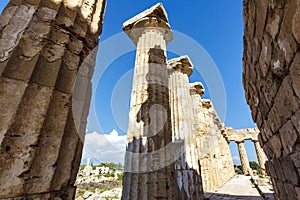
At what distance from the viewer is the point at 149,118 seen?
4.17 metres

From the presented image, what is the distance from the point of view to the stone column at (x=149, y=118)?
3510mm

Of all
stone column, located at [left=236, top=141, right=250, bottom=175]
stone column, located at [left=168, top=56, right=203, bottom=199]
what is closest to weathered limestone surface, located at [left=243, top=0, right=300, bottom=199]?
stone column, located at [left=168, top=56, right=203, bottom=199]

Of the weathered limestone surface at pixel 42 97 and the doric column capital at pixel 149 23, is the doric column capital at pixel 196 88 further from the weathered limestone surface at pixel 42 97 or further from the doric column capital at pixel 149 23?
the weathered limestone surface at pixel 42 97

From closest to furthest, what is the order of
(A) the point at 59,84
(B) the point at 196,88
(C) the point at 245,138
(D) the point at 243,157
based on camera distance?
1. (A) the point at 59,84
2. (B) the point at 196,88
3. (D) the point at 243,157
4. (C) the point at 245,138

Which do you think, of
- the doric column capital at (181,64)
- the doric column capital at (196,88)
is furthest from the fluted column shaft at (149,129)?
the doric column capital at (196,88)

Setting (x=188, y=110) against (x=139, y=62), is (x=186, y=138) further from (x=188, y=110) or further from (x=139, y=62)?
(x=139, y=62)

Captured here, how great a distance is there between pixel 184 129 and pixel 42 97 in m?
6.22

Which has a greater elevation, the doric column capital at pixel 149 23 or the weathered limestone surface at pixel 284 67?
the doric column capital at pixel 149 23

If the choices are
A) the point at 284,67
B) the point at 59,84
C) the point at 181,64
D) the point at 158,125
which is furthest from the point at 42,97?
the point at 181,64

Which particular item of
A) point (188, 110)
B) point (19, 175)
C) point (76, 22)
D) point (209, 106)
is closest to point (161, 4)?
point (188, 110)

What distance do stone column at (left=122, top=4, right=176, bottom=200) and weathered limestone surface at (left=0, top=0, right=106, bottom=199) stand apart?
234 centimetres

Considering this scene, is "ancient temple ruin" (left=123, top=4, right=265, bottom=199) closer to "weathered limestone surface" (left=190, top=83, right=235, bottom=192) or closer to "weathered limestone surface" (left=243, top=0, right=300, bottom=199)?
"weathered limestone surface" (left=190, top=83, right=235, bottom=192)

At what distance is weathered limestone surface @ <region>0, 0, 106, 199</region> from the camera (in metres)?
1.14

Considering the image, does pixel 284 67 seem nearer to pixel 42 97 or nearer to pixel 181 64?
pixel 42 97
